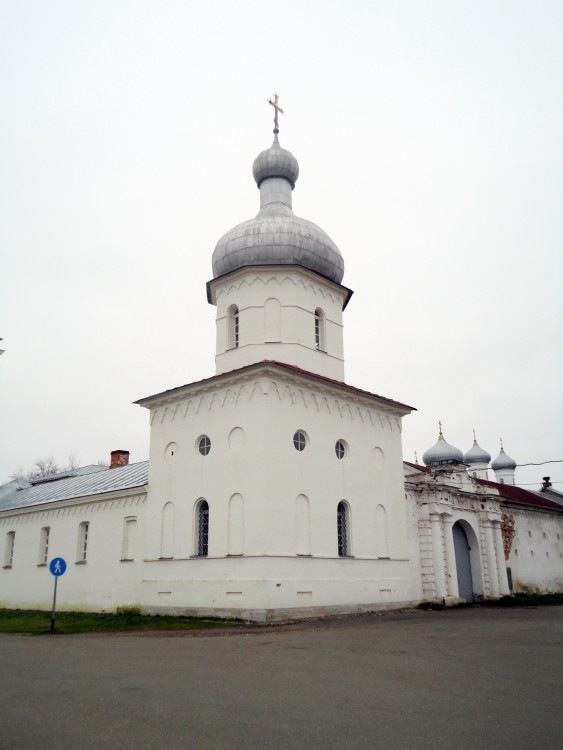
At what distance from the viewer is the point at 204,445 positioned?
67.1 feet

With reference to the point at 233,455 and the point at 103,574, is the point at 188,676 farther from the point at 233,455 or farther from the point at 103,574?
the point at 103,574

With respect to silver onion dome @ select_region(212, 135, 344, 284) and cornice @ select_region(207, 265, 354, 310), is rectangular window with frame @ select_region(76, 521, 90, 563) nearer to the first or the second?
cornice @ select_region(207, 265, 354, 310)

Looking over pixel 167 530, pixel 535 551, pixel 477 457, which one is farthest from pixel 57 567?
pixel 477 457

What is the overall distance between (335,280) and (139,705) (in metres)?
18.2

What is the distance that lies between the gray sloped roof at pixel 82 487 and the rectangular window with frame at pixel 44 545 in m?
1.28

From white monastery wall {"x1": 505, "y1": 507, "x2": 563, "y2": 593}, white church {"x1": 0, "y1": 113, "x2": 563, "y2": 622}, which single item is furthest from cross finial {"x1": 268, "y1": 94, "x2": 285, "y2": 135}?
white monastery wall {"x1": 505, "y1": 507, "x2": 563, "y2": 593}

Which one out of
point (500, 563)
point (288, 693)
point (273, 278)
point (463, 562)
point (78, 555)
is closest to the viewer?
point (288, 693)

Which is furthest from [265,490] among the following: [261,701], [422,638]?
[261,701]

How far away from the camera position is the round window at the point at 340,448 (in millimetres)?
20859

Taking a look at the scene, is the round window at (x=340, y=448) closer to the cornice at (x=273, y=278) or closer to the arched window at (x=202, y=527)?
the arched window at (x=202, y=527)

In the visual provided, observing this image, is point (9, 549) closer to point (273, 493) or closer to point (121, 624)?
point (121, 624)

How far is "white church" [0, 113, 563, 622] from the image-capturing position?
18.5m

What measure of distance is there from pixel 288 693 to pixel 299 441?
12087mm

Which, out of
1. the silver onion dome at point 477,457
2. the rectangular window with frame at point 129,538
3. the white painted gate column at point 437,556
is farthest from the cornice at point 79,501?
the silver onion dome at point 477,457
